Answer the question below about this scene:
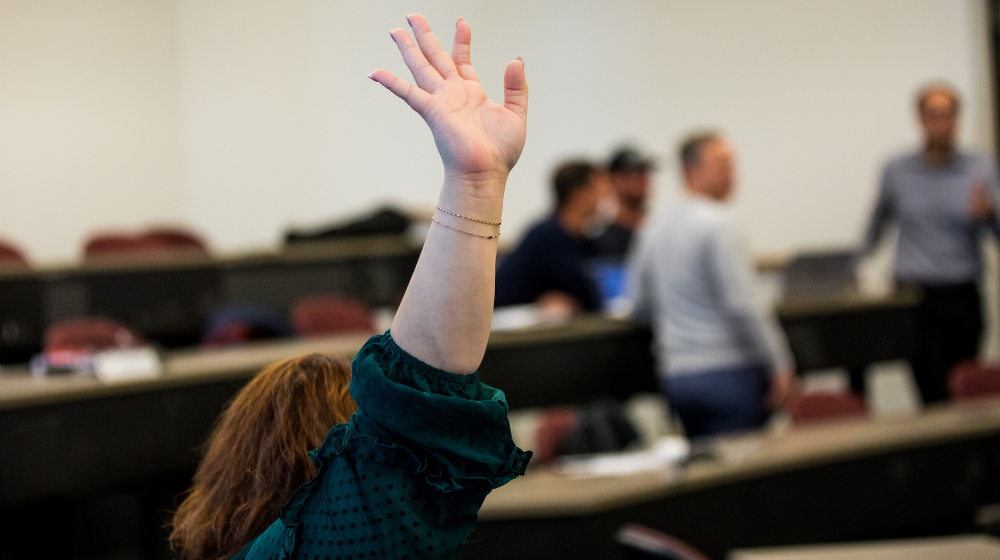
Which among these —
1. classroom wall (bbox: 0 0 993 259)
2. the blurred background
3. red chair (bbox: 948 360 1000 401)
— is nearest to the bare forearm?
the blurred background

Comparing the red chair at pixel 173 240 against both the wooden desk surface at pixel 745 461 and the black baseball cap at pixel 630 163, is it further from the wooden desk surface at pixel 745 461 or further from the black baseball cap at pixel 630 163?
the wooden desk surface at pixel 745 461

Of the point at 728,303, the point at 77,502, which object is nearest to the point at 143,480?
the point at 77,502

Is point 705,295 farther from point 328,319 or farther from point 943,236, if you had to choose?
point 943,236

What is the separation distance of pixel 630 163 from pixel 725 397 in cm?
194

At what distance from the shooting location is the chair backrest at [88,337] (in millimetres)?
3486

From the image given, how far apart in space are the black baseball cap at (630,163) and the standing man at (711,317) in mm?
1492

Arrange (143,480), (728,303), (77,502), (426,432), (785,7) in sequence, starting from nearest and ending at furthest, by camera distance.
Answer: (426,432)
(143,480)
(728,303)
(77,502)
(785,7)

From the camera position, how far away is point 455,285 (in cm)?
75

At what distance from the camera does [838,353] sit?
13.9 feet

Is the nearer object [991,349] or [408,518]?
[408,518]

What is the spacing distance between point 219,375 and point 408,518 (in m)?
2.27

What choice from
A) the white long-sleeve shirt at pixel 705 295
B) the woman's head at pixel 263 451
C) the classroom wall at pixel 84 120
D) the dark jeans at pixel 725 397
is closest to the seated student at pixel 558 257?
the white long-sleeve shirt at pixel 705 295

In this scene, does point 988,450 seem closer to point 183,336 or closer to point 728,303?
point 728,303

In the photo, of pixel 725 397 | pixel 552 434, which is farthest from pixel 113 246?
pixel 725 397
